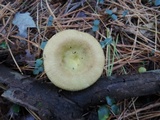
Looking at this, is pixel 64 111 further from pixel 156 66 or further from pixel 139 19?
pixel 139 19

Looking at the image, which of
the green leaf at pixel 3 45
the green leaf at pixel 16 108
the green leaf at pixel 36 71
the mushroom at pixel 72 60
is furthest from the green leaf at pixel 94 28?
the green leaf at pixel 16 108

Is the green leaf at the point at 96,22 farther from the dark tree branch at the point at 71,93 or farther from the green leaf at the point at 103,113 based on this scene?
the green leaf at the point at 103,113

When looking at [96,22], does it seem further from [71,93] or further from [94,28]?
[71,93]

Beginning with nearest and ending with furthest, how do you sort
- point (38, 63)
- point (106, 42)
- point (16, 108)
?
point (16, 108)
point (38, 63)
point (106, 42)

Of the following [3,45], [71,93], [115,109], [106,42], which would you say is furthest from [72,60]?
[3,45]

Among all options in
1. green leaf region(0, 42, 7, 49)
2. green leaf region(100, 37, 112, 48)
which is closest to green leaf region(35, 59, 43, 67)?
green leaf region(0, 42, 7, 49)

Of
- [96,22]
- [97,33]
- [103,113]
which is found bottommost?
[103,113]
